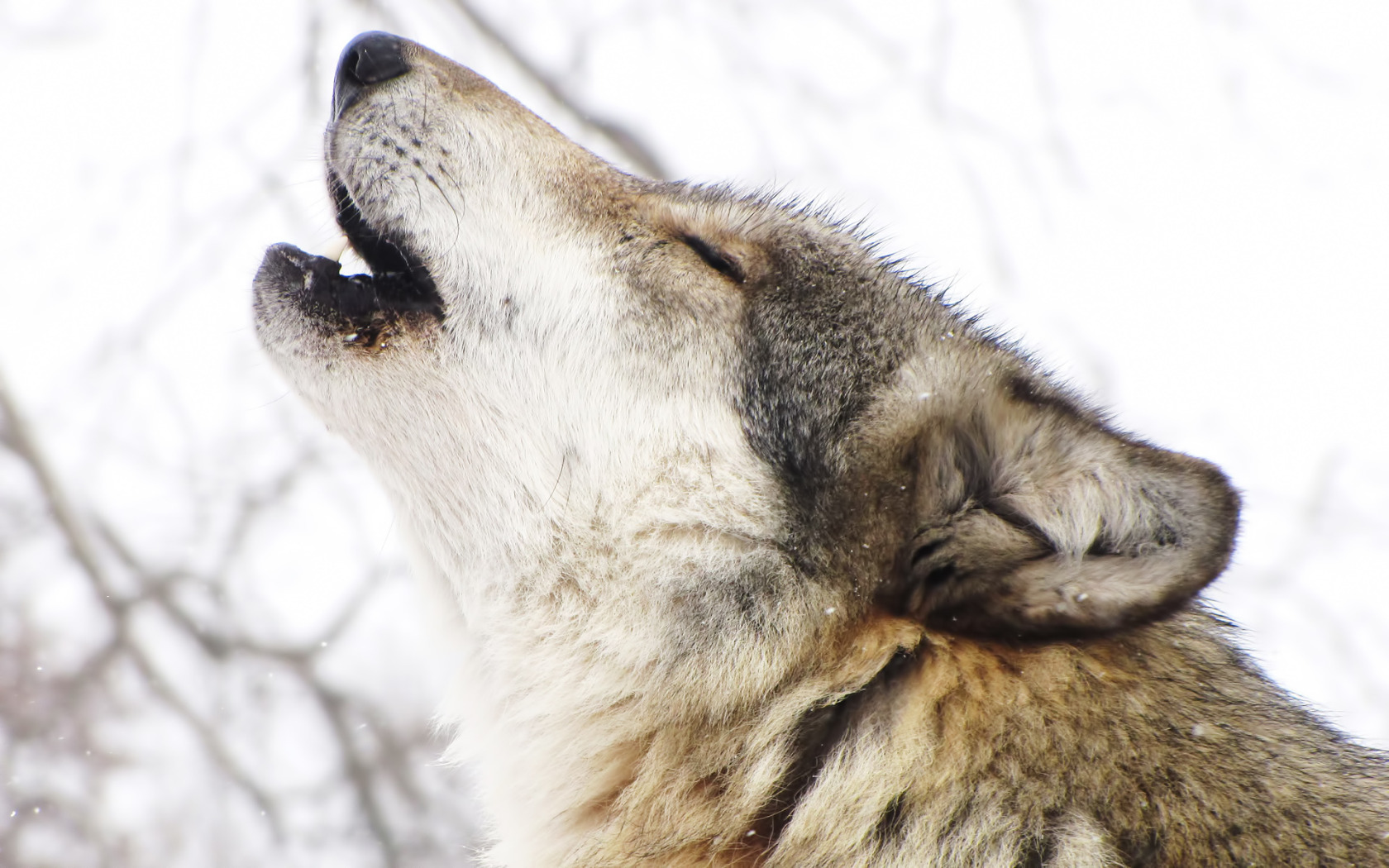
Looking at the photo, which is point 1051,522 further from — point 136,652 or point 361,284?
point 136,652

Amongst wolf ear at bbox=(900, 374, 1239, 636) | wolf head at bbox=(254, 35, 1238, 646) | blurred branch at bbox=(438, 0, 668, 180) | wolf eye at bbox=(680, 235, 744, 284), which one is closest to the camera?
wolf ear at bbox=(900, 374, 1239, 636)

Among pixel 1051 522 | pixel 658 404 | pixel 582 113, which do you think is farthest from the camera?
pixel 582 113

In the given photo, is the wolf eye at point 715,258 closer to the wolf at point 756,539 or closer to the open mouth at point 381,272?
the wolf at point 756,539

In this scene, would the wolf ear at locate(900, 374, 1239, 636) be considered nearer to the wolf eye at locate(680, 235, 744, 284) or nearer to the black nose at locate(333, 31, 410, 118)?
the wolf eye at locate(680, 235, 744, 284)

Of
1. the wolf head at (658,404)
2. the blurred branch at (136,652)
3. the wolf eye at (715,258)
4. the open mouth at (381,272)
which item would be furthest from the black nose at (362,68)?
the blurred branch at (136,652)

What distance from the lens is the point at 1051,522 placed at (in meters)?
1.96

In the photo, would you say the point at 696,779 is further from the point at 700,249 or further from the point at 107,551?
the point at 107,551

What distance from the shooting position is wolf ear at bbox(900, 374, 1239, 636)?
5.90 feet

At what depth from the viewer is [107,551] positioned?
6141mm

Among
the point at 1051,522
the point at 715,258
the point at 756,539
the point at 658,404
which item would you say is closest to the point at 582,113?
the point at 715,258

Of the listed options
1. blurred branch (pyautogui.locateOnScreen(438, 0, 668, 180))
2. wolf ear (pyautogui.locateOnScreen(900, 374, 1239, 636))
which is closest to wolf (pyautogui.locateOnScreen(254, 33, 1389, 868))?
wolf ear (pyautogui.locateOnScreen(900, 374, 1239, 636))

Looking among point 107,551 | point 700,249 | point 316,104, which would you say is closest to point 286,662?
point 107,551

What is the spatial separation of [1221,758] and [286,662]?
6.08 metres

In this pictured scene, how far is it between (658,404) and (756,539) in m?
0.41
